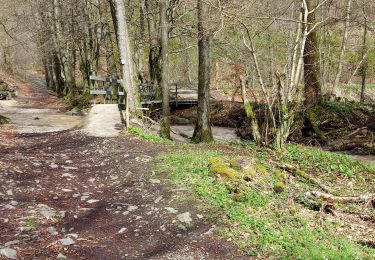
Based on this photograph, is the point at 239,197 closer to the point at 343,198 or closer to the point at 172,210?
the point at 172,210

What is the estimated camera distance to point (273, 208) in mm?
6074

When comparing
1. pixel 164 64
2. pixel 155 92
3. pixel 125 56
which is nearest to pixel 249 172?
pixel 164 64

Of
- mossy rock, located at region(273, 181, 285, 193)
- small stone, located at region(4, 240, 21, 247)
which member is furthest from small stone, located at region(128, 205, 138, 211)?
mossy rock, located at region(273, 181, 285, 193)

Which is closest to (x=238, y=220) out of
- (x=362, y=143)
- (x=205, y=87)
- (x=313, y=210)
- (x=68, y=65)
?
(x=313, y=210)

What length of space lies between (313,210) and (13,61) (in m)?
47.1

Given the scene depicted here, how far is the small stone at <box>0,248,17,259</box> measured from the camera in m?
4.33

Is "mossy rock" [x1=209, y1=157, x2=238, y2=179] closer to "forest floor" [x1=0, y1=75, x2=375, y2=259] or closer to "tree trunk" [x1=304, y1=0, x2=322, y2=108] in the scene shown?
"forest floor" [x1=0, y1=75, x2=375, y2=259]

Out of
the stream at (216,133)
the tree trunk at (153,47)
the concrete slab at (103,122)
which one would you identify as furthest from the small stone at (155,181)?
the tree trunk at (153,47)

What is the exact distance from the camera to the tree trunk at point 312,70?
15.0 meters

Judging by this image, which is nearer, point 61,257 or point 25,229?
point 61,257

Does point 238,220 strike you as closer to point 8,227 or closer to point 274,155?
point 8,227

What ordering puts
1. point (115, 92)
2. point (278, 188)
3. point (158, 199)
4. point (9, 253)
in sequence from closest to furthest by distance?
1. point (9, 253)
2. point (158, 199)
3. point (278, 188)
4. point (115, 92)

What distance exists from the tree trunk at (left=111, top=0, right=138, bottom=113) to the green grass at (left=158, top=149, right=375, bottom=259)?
236 inches

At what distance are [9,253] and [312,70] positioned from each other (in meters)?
13.5
